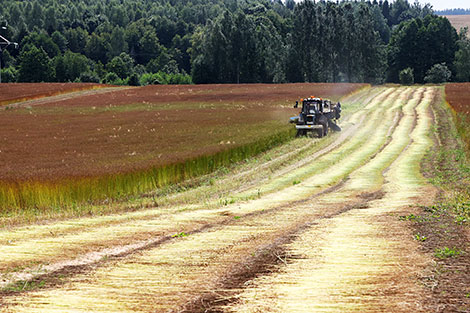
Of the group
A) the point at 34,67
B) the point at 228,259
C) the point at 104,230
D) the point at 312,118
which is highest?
the point at 34,67

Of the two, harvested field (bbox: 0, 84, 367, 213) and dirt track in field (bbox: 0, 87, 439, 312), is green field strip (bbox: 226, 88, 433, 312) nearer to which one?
dirt track in field (bbox: 0, 87, 439, 312)

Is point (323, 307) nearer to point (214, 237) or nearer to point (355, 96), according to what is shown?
point (214, 237)

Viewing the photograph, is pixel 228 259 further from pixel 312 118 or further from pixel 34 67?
pixel 34 67

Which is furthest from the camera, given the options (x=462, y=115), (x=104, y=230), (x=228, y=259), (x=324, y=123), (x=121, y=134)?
(x=462, y=115)

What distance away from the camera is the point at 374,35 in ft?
487

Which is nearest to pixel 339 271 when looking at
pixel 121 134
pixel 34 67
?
pixel 121 134

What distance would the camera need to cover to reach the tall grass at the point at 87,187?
60.7ft

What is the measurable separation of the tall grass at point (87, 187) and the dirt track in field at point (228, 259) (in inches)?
140

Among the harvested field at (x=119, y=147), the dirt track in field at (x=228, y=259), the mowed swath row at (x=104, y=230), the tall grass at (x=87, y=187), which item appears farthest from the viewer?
the harvested field at (x=119, y=147)

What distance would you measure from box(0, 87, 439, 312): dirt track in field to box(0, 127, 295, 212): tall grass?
3556mm

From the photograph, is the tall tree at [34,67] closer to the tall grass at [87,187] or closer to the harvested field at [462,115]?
the harvested field at [462,115]

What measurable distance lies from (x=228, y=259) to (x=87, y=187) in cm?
1131

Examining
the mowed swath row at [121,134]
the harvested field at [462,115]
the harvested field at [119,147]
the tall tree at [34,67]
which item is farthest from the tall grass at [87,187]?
the tall tree at [34,67]

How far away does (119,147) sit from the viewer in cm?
3131
